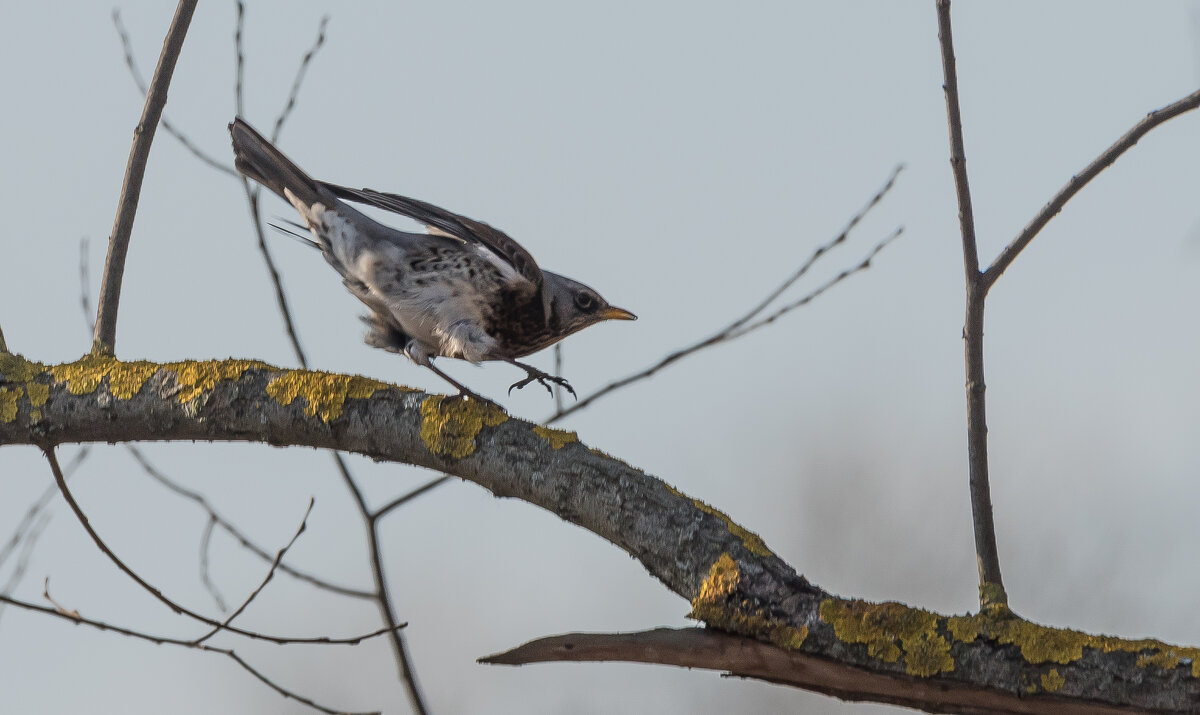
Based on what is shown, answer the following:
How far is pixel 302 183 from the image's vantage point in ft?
13.9

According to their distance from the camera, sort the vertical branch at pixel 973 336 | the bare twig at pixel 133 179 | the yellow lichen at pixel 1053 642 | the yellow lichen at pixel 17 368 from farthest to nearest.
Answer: the bare twig at pixel 133 179, the yellow lichen at pixel 17 368, the vertical branch at pixel 973 336, the yellow lichen at pixel 1053 642

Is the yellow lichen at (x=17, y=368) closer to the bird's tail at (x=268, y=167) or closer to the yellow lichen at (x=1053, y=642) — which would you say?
the bird's tail at (x=268, y=167)

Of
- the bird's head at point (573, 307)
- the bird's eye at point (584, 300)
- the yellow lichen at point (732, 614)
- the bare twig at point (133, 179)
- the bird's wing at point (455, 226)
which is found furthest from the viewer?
the bird's eye at point (584, 300)

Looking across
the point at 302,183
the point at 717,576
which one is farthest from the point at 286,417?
the point at 302,183

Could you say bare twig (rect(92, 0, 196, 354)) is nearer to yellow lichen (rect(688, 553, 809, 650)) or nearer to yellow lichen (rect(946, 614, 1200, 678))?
yellow lichen (rect(688, 553, 809, 650))

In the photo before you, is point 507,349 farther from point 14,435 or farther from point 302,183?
point 14,435

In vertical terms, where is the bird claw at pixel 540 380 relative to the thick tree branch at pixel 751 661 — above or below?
above

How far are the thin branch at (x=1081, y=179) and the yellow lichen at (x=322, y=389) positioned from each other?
1.76 meters

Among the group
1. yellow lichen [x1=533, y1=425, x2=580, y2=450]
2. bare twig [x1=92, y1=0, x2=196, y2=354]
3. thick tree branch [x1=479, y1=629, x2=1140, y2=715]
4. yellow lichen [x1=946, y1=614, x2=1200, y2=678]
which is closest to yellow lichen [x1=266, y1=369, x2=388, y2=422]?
yellow lichen [x1=533, y1=425, x2=580, y2=450]

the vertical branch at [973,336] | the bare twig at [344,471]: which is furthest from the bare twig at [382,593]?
the vertical branch at [973,336]

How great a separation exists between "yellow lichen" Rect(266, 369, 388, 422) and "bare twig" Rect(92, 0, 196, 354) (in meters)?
0.82

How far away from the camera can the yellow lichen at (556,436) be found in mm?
2766

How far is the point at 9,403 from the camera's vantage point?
3092 millimetres

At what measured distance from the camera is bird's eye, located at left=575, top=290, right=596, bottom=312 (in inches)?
182
